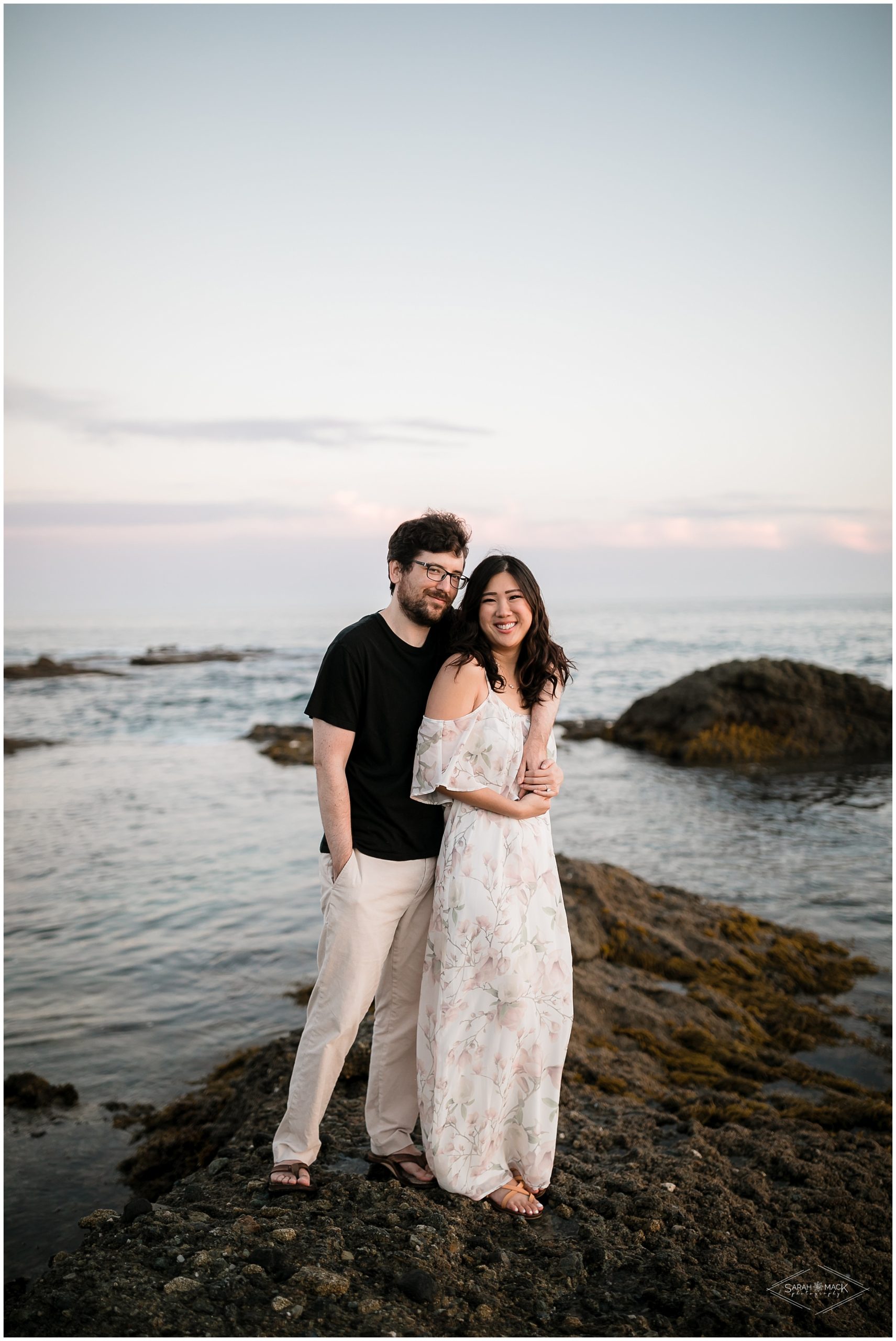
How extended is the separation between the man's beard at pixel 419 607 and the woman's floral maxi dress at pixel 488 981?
0.40m

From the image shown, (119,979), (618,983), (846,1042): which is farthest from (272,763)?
(846,1042)

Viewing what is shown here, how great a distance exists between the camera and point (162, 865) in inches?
396

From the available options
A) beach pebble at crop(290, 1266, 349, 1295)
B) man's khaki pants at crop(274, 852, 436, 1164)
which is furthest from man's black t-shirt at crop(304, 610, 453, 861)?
beach pebble at crop(290, 1266, 349, 1295)

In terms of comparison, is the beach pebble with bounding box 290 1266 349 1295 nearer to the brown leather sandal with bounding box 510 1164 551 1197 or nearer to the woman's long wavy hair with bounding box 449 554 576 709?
the brown leather sandal with bounding box 510 1164 551 1197

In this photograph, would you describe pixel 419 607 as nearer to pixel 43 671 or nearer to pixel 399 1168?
pixel 399 1168

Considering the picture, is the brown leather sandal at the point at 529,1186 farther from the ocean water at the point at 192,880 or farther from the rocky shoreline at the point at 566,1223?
the ocean water at the point at 192,880

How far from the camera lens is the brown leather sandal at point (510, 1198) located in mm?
3426

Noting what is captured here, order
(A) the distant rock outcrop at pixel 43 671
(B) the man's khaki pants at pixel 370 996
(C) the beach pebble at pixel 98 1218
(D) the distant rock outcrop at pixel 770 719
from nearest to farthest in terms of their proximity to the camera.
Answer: (C) the beach pebble at pixel 98 1218 < (B) the man's khaki pants at pixel 370 996 < (D) the distant rock outcrop at pixel 770 719 < (A) the distant rock outcrop at pixel 43 671

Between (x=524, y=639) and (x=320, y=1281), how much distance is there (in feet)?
7.91

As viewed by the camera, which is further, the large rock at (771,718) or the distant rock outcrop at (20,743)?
the distant rock outcrop at (20,743)

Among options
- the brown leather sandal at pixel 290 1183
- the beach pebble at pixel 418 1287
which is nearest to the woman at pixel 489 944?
the brown leather sandal at pixel 290 1183

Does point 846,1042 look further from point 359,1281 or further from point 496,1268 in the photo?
point 359,1281

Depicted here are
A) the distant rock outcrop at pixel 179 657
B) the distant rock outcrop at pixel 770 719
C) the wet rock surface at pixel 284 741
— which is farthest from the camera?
the distant rock outcrop at pixel 179 657

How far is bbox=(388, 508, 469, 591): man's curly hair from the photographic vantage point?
352 cm
